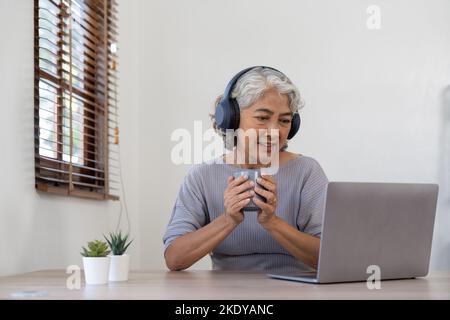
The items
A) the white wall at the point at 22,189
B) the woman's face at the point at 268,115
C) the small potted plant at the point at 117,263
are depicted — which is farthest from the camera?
the woman's face at the point at 268,115

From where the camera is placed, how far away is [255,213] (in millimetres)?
2057

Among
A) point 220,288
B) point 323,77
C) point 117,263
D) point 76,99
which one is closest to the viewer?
point 220,288

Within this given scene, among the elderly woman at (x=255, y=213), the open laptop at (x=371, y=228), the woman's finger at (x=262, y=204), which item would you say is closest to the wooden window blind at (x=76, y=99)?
the elderly woman at (x=255, y=213)

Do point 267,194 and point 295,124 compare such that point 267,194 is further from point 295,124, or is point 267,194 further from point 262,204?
point 295,124

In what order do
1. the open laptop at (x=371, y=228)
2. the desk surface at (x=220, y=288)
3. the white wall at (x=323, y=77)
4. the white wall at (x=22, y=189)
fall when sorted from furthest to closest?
the white wall at (x=323, y=77)
the white wall at (x=22, y=189)
the open laptop at (x=371, y=228)
the desk surface at (x=220, y=288)

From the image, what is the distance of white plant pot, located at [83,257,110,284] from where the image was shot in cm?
142

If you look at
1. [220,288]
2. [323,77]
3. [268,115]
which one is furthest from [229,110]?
[323,77]

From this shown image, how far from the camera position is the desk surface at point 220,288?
1.20 meters

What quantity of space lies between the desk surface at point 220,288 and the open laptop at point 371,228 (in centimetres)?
3

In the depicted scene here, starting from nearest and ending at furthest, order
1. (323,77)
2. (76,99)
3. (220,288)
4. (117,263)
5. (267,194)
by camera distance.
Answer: (220,288), (117,263), (267,194), (76,99), (323,77)

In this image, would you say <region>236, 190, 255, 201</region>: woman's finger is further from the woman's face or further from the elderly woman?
the woman's face

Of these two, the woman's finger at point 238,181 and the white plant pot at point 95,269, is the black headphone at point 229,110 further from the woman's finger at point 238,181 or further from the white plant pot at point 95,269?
the white plant pot at point 95,269

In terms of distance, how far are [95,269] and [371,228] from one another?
0.60 m

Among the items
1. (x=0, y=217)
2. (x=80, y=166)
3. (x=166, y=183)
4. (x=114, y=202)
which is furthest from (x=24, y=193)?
(x=166, y=183)
